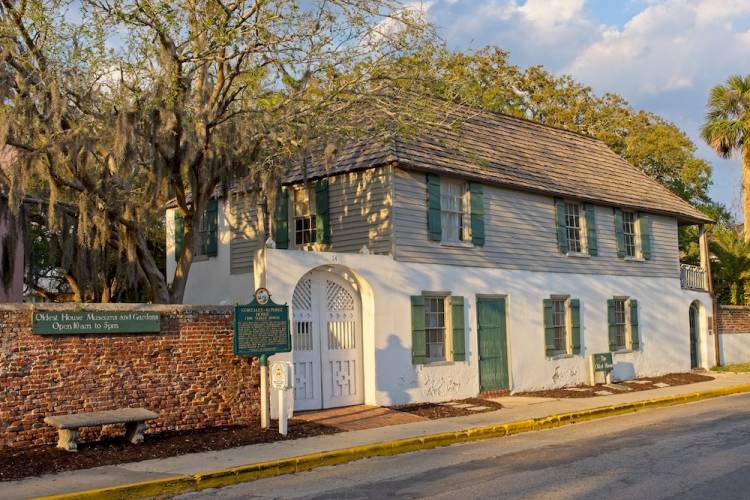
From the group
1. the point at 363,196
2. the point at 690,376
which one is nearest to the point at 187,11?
the point at 363,196

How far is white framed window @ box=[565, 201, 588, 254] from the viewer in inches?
866

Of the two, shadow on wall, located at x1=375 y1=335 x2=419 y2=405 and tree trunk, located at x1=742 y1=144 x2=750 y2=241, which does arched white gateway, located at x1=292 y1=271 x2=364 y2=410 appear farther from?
tree trunk, located at x1=742 y1=144 x2=750 y2=241

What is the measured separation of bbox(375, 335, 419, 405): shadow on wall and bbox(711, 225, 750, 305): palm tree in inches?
699

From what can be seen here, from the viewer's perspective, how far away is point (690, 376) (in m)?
24.0

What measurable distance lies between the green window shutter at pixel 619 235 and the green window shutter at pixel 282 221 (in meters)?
9.55

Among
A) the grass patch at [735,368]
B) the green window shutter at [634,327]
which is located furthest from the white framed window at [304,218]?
the grass patch at [735,368]

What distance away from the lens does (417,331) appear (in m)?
17.3

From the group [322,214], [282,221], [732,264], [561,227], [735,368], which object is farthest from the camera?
[732,264]

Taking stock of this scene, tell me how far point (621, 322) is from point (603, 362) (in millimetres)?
2112

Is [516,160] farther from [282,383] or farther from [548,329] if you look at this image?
[282,383]

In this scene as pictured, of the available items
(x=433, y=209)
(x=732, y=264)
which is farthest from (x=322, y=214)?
(x=732, y=264)

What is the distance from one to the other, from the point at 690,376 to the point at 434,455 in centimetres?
1451

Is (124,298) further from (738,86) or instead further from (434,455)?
(738,86)

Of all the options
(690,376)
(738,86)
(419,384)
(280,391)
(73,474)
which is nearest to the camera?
(73,474)
